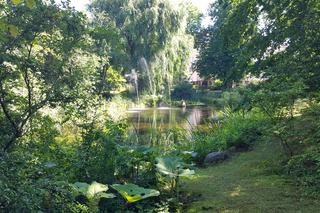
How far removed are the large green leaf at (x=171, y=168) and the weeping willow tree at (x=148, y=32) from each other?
1701 centimetres

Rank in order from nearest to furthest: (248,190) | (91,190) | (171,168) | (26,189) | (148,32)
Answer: (26,189), (91,190), (171,168), (248,190), (148,32)

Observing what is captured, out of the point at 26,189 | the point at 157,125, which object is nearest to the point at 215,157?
the point at 26,189

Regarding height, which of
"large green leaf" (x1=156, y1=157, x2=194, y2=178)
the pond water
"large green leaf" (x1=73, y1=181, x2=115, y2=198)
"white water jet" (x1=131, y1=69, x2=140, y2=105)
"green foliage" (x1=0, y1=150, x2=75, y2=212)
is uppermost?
"white water jet" (x1=131, y1=69, x2=140, y2=105)

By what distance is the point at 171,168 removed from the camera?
4.04 metres

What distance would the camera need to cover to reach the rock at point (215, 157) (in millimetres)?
6581

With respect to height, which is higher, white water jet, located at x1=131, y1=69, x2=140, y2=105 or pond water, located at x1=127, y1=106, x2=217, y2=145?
white water jet, located at x1=131, y1=69, x2=140, y2=105

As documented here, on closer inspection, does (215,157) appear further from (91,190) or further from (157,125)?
(157,125)

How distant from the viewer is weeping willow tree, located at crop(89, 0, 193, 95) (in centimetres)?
2166

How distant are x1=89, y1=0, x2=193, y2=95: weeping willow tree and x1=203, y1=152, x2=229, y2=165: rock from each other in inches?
586

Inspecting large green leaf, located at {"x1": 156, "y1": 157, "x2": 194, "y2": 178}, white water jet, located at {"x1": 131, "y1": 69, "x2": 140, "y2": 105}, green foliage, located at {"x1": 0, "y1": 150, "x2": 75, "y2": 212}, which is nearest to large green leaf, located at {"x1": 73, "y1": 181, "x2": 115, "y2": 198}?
green foliage, located at {"x1": 0, "y1": 150, "x2": 75, "y2": 212}

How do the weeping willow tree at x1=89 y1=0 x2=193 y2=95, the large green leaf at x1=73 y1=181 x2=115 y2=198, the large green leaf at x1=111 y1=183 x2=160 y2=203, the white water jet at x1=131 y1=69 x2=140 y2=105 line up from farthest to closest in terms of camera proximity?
the white water jet at x1=131 y1=69 x2=140 y2=105, the weeping willow tree at x1=89 y1=0 x2=193 y2=95, the large green leaf at x1=111 y1=183 x2=160 y2=203, the large green leaf at x1=73 y1=181 x2=115 y2=198

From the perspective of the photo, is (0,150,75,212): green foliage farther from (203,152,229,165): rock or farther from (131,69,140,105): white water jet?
(131,69,140,105): white water jet

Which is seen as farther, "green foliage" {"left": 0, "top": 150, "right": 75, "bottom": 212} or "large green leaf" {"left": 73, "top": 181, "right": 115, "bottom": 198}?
"large green leaf" {"left": 73, "top": 181, "right": 115, "bottom": 198}

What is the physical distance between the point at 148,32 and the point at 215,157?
16719 millimetres
